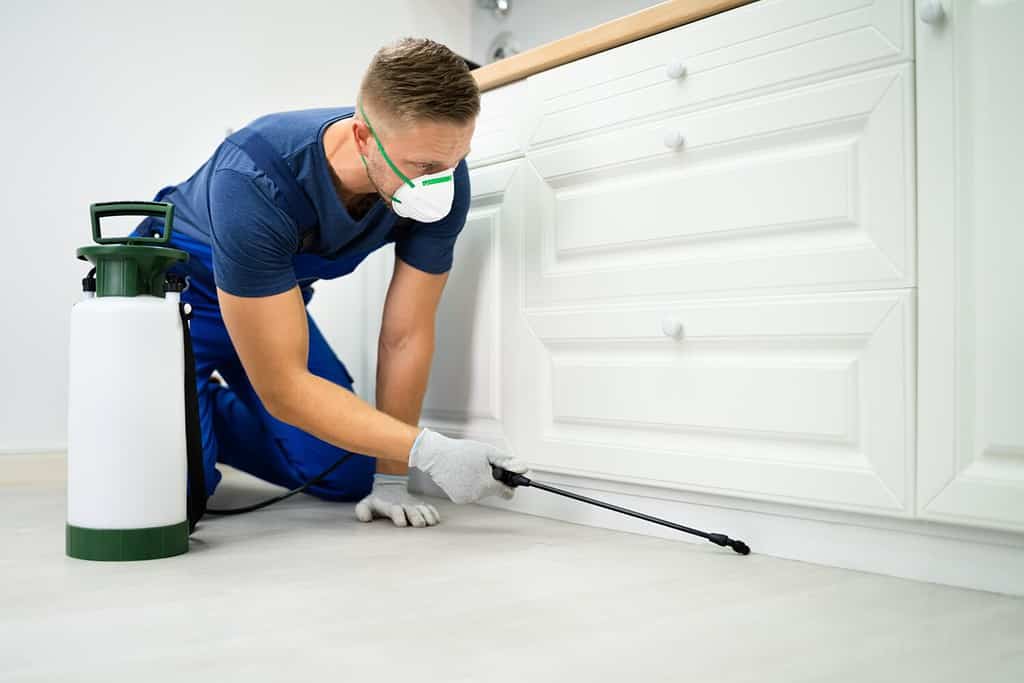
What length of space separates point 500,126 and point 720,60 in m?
0.50

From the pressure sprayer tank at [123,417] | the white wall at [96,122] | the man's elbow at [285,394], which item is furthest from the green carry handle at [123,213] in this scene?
the white wall at [96,122]

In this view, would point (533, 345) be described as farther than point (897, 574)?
Yes

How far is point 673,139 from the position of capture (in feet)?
4.21

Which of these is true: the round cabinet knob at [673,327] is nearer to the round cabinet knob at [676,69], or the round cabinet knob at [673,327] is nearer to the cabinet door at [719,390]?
the cabinet door at [719,390]

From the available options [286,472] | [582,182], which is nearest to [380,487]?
[286,472]

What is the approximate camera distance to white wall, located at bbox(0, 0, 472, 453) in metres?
1.98

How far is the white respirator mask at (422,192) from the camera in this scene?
131 cm

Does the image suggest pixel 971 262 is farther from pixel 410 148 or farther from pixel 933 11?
pixel 410 148

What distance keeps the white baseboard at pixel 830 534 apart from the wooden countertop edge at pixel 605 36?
0.70m

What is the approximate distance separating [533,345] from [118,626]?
33.1 inches

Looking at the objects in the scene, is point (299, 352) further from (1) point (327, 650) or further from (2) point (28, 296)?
(2) point (28, 296)

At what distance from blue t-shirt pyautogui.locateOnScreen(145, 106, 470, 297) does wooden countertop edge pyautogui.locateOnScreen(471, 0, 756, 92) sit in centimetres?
20

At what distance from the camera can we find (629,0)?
2137 mm

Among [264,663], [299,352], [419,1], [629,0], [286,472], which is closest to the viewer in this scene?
[264,663]
